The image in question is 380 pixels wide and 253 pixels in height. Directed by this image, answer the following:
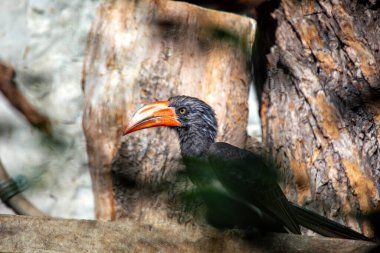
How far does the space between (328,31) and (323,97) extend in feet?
1.62

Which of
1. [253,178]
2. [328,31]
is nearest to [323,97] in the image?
[328,31]

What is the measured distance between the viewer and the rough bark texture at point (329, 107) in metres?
4.73

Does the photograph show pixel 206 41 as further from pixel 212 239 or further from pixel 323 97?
pixel 212 239

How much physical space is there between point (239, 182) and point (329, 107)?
100 centimetres

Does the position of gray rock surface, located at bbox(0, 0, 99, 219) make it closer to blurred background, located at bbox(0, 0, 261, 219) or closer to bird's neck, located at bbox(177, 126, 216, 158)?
blurred background, located at bbox(0, 0, 261, 219)

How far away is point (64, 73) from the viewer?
7.84 m

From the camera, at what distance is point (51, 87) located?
787 cm

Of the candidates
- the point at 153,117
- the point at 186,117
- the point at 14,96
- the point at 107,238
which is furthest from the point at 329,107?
the point at 14,96

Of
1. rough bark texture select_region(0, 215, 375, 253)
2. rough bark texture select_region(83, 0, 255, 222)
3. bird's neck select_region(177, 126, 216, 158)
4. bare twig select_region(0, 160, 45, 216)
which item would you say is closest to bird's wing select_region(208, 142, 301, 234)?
bird's neck select_region(177, 126, 216, 158)

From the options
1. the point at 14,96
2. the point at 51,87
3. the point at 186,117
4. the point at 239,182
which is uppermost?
the point at 51,87

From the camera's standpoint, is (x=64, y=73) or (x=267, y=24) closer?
(x=267, y=24)

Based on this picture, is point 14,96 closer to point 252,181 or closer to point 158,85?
point 158,85

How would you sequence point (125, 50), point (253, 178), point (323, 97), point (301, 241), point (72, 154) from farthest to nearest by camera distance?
point (72, 154)
point (125, 50)
point (323, 97)
point (253, 178)
point (301, 241)

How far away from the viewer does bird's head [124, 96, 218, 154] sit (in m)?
5.07
